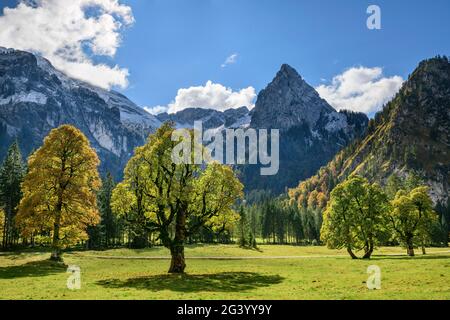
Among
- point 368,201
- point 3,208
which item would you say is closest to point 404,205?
point 368,201

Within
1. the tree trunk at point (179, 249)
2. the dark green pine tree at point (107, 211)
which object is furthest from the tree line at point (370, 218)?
the dark green pine tree at point (107, 211)

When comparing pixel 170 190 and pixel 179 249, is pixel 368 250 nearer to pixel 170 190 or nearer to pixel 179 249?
pixel 179 249

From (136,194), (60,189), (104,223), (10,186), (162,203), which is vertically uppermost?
(10,186)

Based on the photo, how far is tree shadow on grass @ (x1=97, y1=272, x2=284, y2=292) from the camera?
29391mm

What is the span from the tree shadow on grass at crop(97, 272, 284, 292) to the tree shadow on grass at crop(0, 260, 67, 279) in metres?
10.1

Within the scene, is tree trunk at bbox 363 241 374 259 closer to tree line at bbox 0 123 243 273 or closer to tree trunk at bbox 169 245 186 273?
tree line at bbox 0 123 243 273

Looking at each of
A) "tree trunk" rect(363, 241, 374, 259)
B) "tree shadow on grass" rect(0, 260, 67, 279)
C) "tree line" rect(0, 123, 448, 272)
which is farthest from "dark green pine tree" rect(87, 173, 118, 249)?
"tree trunk" rect(363, 241, 374, 259)

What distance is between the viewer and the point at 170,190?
38969 millimetres

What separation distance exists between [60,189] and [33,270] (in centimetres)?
1153

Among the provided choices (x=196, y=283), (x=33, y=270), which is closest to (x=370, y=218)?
(x=196, y=283)

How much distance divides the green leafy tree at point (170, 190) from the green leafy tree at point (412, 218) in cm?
3895

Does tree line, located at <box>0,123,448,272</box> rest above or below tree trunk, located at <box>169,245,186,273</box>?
above

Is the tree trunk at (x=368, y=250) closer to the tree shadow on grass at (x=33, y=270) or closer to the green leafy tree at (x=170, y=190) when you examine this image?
the green leafy tree at (x=170, y=190)
